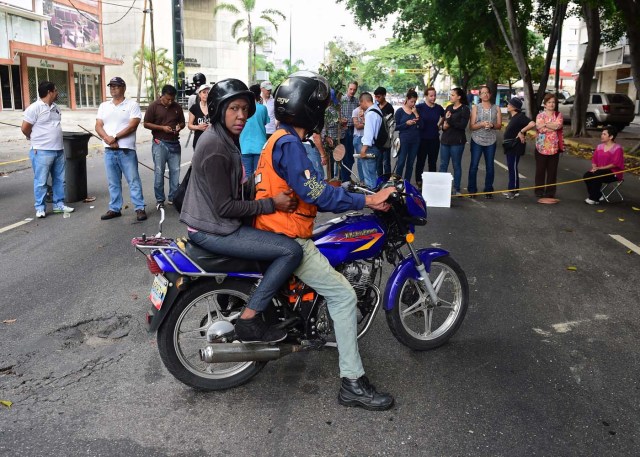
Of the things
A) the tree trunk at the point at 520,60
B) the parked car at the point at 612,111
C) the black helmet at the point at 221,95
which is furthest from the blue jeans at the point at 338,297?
the parked car at the point at 612,111

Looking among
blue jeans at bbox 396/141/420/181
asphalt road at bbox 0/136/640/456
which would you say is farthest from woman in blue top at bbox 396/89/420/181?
asphalt road at bbox 0/136/640/456

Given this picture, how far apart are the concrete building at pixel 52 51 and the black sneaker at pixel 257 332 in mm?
38495

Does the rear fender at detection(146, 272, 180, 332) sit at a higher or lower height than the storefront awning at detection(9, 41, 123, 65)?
lower

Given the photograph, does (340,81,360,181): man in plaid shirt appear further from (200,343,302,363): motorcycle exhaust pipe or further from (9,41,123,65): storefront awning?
(9,41,123,65): storefront awning

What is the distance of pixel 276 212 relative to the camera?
3508mm

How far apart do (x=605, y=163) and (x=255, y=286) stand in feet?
27.5

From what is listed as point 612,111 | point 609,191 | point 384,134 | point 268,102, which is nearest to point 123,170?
point 268,102

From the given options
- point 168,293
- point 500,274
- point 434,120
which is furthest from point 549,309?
point 434,120

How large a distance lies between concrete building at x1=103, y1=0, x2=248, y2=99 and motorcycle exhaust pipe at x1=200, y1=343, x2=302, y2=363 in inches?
2829

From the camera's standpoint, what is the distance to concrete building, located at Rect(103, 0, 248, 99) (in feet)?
237

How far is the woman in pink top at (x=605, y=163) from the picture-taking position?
33.4 ft

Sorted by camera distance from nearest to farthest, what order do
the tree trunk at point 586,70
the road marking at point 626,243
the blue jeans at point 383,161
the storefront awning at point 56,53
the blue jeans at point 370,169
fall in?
1. the road marking at point 626,243
2. the blue jeans at point 370,169
3. the blue jeans at point 383,161
4. the tree trunk at point 586,70
5. the storefront awning at point 56,53

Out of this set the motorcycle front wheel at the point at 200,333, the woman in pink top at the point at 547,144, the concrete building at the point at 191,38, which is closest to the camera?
the motorcycle front wheel at the point at 200,333

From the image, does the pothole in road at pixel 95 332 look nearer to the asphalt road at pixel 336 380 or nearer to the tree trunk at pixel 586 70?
the asphalt road at pixel 336 380
